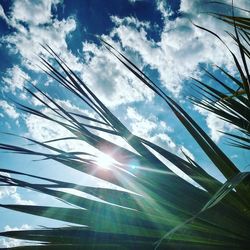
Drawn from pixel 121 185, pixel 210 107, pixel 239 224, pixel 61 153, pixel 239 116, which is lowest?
pixel 239 224

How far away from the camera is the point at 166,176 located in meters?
0.87

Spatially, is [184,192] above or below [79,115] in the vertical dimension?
below

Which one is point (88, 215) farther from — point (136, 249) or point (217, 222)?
point (217, 222)

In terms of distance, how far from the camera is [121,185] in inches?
38.1

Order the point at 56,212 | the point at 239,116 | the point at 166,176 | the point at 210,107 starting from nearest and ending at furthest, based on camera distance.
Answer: the point at 166,176
the point at 56,212
the point at 239,116
the point at 210,107

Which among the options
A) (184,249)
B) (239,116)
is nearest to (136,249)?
(184,249)

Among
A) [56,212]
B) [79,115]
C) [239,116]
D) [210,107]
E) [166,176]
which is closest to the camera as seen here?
[166,176]

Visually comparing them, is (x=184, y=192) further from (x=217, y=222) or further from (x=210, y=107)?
(x=210, y=107)

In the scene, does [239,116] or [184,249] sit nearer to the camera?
[184,249]

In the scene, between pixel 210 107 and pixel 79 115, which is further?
pixel 210 107

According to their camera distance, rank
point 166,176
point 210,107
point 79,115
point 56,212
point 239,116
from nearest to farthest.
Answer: point 166,176
point 56,212
point 79,115
point 239,116
point 210,107

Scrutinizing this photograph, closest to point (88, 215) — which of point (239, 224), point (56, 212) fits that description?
point (56, 212)

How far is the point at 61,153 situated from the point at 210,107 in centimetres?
121

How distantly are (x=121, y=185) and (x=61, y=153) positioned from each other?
0.66 ft
